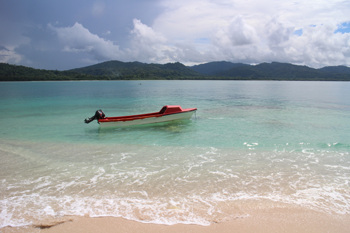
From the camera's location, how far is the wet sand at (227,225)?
14.5 ft

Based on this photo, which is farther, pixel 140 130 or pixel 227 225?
pixel 140 130

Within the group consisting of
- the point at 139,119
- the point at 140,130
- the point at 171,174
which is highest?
the point at 139,119

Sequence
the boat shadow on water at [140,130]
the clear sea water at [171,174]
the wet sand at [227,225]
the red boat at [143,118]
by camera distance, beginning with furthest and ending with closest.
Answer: the red boat at [143,118] < the boat shadow on water at [140,130] < the clear sea water at [171,174] < the wet sand at [227,225]

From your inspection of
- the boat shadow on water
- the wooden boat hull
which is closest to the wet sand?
the boat shadow on water

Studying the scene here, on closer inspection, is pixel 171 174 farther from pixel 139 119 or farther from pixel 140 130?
pixel 139 119

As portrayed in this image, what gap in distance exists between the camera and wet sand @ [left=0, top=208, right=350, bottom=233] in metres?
4.41

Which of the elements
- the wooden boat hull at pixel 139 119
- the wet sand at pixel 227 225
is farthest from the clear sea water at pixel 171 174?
the wooden boat hull at pixel 139 119

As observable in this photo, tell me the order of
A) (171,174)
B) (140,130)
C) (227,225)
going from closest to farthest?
(227,225), (171,174), (140,130)

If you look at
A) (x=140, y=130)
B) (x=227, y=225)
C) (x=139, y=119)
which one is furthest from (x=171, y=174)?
(x=139, y=119)

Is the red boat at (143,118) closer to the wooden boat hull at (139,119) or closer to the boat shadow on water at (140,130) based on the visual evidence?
the wooden boat hull at (139,119)

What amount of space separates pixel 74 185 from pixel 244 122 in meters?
13.9

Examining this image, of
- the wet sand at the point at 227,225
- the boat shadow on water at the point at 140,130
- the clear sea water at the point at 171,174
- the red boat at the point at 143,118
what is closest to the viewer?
the wet sand at the point at 227,225

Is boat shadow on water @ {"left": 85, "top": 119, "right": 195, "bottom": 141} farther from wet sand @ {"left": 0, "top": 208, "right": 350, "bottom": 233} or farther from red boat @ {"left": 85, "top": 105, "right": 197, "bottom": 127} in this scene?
wet sand @ {"left": 0, "top": 208, "right": 350, "bottom": 233}

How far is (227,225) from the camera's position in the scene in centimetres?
454
